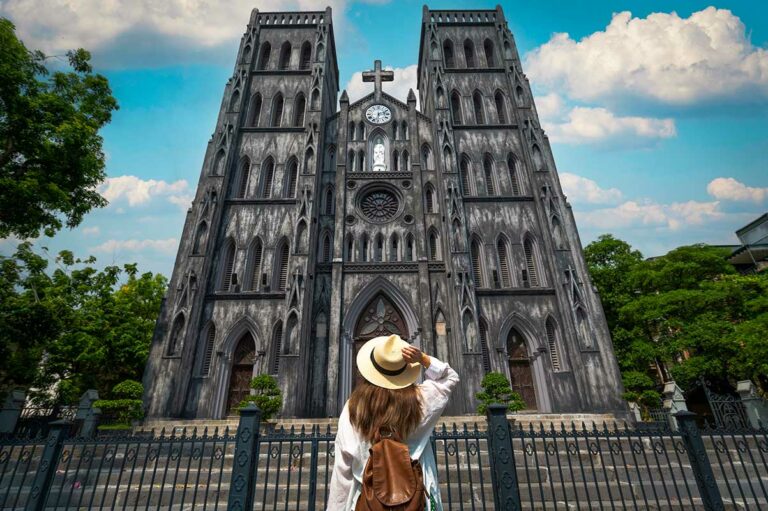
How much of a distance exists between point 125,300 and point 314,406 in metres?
13.8

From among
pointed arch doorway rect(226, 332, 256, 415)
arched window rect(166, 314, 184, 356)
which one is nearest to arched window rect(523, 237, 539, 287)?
pointed arch doorway rect(226, 332, 256, 415)

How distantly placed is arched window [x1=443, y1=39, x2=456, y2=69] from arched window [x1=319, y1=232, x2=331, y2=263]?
1353 centimetres

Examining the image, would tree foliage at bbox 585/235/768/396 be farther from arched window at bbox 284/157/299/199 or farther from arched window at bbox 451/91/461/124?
arched window at bbox 284/157/299/199

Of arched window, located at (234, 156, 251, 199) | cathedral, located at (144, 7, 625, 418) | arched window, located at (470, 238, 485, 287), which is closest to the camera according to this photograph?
cathedral, located at (144, 7, 625, 418)

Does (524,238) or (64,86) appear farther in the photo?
(524,238)

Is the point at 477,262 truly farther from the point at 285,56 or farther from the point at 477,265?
the point at 285,56

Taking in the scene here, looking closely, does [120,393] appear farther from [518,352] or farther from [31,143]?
[518,352]

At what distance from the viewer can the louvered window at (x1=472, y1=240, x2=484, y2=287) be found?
16.6 m

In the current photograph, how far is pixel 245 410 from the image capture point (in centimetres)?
486

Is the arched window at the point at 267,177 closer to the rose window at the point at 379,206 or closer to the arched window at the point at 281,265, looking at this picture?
the arched window at the point at 281,265

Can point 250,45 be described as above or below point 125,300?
above

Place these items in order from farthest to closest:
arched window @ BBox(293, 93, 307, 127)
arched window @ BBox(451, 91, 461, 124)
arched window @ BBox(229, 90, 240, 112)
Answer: arched window @ BBox(451, 91, 461, 124), arched window @ BBox(293, 93, 307, 127), arched window @ BBox(229, 90, 240, 112)

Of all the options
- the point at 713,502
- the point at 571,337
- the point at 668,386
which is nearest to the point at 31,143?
the point at 713,502

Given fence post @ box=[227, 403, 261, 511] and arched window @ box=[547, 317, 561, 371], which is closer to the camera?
fence post @ box=[227, 403, 261, 511]
